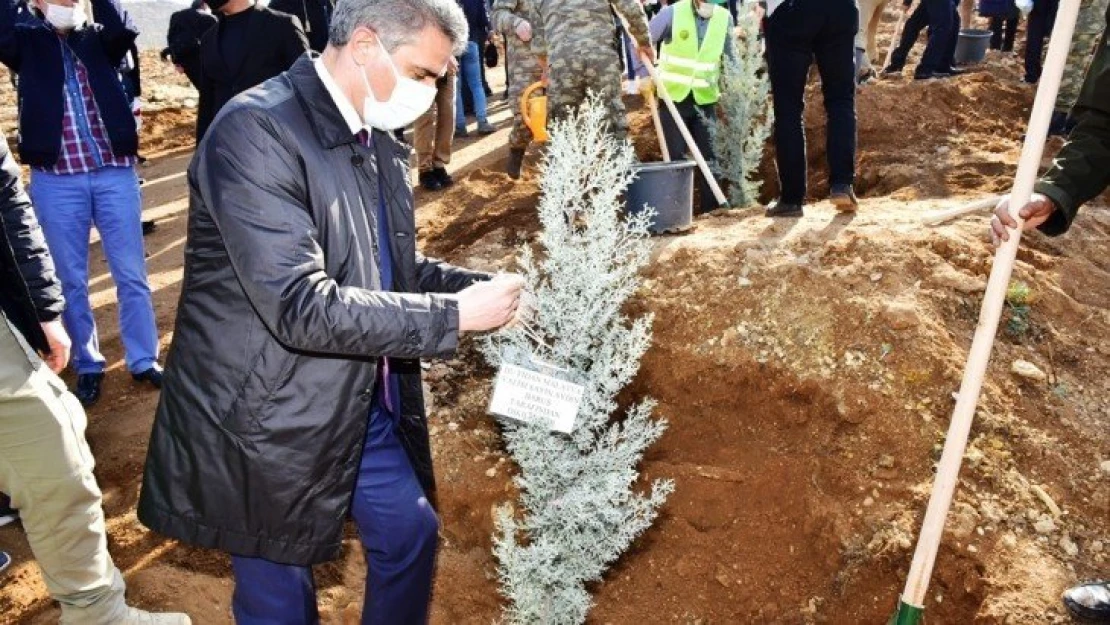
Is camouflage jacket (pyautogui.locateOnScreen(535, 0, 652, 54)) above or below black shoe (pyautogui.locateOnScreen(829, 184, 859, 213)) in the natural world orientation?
above

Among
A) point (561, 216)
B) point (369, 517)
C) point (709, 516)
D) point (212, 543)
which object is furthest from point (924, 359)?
point (212, 543)

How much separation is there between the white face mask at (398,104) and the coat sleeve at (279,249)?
28 cm

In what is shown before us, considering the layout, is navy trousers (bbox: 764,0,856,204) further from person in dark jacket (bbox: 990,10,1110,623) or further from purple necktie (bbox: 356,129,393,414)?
purple necktie (bbox: 356,129,393,414)

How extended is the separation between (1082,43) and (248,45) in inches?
256

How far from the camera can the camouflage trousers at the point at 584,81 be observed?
5.44 m

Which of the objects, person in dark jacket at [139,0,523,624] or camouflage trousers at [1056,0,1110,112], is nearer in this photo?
person in dark jacket at [139,0,523,624]

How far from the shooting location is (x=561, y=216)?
3020mm

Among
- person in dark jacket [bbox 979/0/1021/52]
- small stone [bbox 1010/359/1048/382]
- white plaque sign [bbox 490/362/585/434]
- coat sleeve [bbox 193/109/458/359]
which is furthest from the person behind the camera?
person in dark jacket [bbox 979/0/1021/52]

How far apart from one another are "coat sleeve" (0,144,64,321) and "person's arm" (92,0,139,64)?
1.66 meters

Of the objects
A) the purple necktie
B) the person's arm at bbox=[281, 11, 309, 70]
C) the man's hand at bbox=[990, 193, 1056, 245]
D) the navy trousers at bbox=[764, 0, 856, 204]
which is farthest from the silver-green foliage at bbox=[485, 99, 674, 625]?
the person's arm at bbox=[281, 11, 309, 70]

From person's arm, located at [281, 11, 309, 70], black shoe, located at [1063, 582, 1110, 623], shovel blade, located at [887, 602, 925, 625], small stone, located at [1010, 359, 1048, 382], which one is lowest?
black shoe, located at [1063, 582, 1110, 623]

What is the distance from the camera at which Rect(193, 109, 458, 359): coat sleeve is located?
1.77 metres

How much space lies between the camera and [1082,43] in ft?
21.9

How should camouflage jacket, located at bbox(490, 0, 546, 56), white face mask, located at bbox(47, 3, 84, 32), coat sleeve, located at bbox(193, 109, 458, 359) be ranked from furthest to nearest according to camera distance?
1. camouflage jacket, located at bbox(490, 0, 546, 56)
2. white face mask, located at bbox(47, 3, 84, 32)
3. coat sleeve, located at bbox(193, 109, 458, 359)
